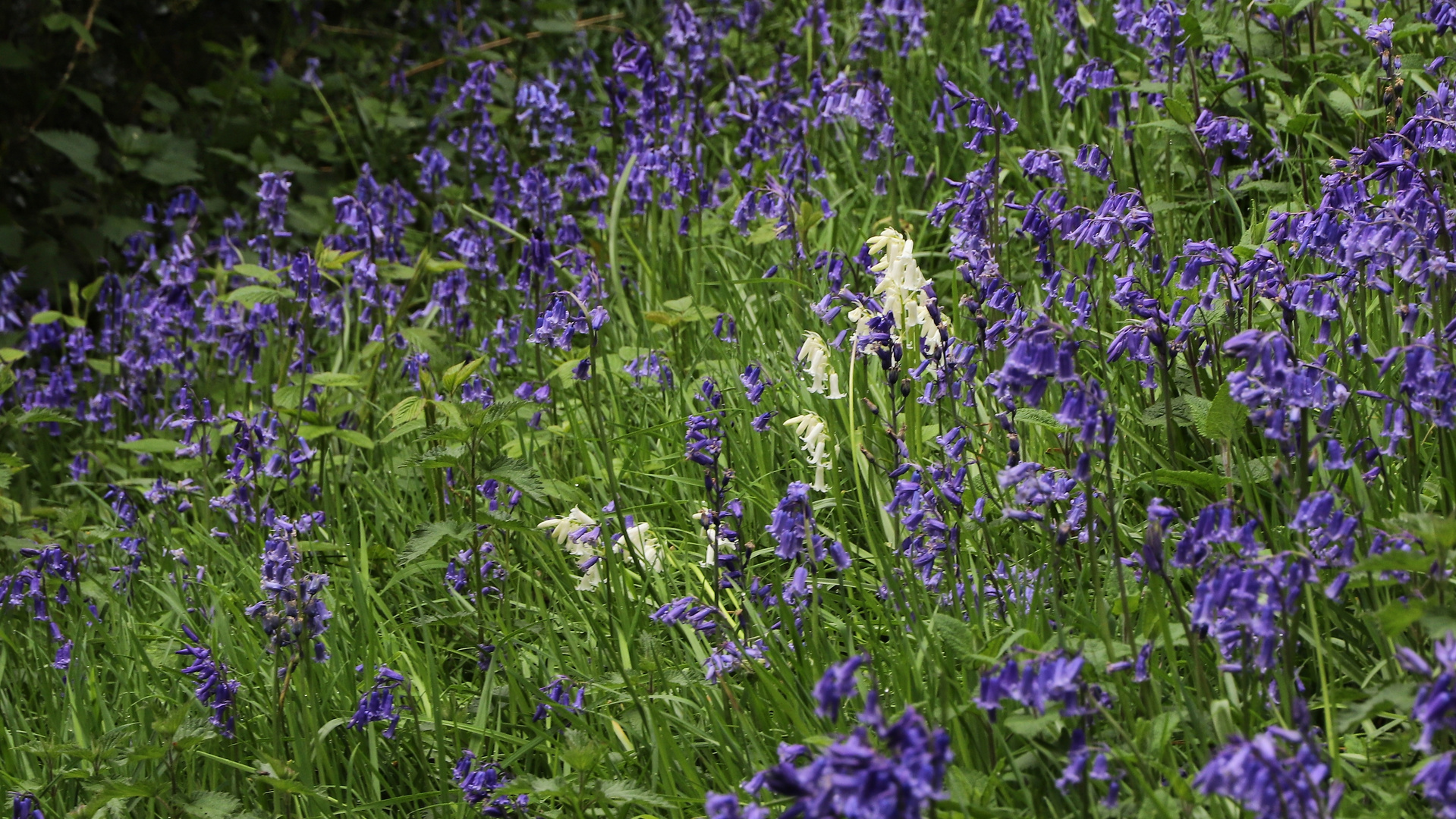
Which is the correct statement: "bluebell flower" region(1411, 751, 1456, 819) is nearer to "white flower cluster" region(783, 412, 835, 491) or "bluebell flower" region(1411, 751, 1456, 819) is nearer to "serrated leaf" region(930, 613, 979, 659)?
"serrated leaf" region(930, 613, 979, 659)

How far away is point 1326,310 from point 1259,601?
77 centimetres

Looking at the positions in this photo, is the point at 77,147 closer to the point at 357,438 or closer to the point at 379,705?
the point at 357,438

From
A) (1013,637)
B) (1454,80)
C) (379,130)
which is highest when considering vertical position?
(379,130)

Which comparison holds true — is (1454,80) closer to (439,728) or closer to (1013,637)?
(1013,637)

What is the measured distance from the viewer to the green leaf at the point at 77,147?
6.34 meters

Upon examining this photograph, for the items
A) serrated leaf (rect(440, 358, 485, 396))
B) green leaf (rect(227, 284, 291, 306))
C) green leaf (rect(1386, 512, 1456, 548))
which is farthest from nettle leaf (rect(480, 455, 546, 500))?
green leaf (rect(1386, 512, 1456, 548))

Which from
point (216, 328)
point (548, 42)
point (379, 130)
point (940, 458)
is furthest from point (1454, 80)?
point (548, 42)

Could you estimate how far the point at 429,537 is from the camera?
296cm

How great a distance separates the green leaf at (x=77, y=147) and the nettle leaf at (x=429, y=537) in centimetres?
441

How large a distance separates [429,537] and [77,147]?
4701mm

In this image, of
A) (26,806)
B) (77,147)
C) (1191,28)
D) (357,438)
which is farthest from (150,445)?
(1191,28)

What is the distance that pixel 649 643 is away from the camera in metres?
2.69

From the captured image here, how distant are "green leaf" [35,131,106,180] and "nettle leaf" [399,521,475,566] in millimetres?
4409

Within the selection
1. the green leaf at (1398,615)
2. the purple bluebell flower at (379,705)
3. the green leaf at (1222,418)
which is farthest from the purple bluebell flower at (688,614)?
the green leaf at (1398,615)
